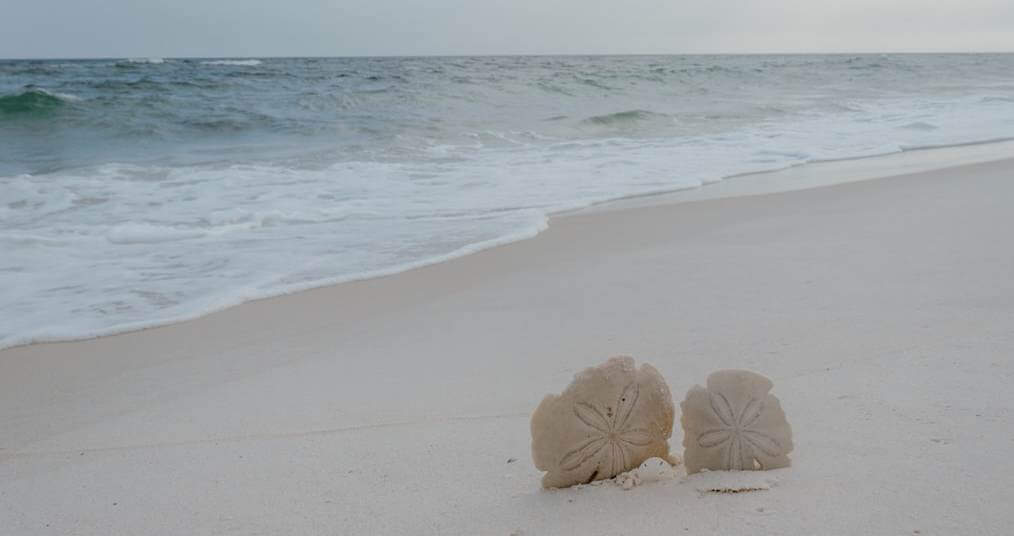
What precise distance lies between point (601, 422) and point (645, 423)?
10 cm

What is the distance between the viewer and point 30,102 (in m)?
15.5

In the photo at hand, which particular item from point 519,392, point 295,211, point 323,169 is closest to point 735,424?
point 519,392

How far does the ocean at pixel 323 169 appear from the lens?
459 cm

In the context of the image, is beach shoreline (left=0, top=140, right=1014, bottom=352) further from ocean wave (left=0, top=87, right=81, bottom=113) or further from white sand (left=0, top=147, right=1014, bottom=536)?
ocean wave (left=0, top=87, right=81, bottom=113)

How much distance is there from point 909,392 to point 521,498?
44.2 inches

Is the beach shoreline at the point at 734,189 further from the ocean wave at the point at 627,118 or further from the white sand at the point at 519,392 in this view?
the ocean wave at the point at 627,118

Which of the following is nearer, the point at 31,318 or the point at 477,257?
the point at 31,318

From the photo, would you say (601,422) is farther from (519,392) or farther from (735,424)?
(519,392)

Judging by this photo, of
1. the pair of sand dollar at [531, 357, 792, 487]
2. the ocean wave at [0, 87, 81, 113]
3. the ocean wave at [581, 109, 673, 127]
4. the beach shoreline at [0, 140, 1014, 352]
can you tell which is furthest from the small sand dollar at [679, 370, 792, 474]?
the ocean wave at [0, 87, 81, 113]

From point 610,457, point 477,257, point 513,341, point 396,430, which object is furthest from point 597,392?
point 477,257

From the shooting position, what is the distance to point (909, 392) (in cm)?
231

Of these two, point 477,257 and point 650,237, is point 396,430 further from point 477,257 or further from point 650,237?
point 650,237

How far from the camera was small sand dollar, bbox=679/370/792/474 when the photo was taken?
6.15 ft

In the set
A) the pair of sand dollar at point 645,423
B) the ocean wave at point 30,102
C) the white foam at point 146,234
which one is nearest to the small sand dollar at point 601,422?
the pair of sand dollar at point 645,423
